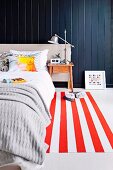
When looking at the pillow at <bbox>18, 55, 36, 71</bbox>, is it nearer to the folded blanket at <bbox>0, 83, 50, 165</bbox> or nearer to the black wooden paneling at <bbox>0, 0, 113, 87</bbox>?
the black wooden paneling at <bbox>0, 0, 113, 87</bbox>

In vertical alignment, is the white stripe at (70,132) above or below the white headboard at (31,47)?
below

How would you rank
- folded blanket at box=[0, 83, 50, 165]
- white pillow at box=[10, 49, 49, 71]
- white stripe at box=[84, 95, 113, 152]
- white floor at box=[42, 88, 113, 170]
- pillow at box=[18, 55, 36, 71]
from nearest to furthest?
1. folded blanket at box=[0, 83, 50, 165]
2. white floor at box=[42, 88, 113, 170]
3. white stripe at box=[84, 95, 113, 152]
4. pillow at box=[18, 55, 36, 71]
5. white pillow at box=[10, 49, 49, 71]

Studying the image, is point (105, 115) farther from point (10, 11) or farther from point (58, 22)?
point (10, 11)

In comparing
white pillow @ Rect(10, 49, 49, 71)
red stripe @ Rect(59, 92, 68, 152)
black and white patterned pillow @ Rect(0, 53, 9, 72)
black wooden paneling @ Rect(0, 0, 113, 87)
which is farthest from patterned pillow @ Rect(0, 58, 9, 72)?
red stripe @ Rect(59, 92, 68, 152)

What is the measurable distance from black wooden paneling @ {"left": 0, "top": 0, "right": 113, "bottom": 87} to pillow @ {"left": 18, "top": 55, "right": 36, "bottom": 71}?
84 centimetres

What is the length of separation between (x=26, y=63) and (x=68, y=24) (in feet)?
4.51

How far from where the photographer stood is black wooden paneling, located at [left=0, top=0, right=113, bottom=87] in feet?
18.3

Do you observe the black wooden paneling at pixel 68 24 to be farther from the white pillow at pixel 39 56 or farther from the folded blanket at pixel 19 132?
the folded blanket at pixel 19 132

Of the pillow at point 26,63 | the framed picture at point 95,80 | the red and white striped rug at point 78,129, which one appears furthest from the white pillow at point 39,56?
the framed picture at point 95,80

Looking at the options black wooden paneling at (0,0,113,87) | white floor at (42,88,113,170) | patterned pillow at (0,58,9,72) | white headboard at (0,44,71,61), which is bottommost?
white floor at (42,88,113,170)

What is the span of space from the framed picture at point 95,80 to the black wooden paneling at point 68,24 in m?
0.14

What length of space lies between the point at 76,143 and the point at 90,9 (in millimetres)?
3535

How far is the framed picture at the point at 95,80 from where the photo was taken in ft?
→ 18.5

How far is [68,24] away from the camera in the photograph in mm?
5629
